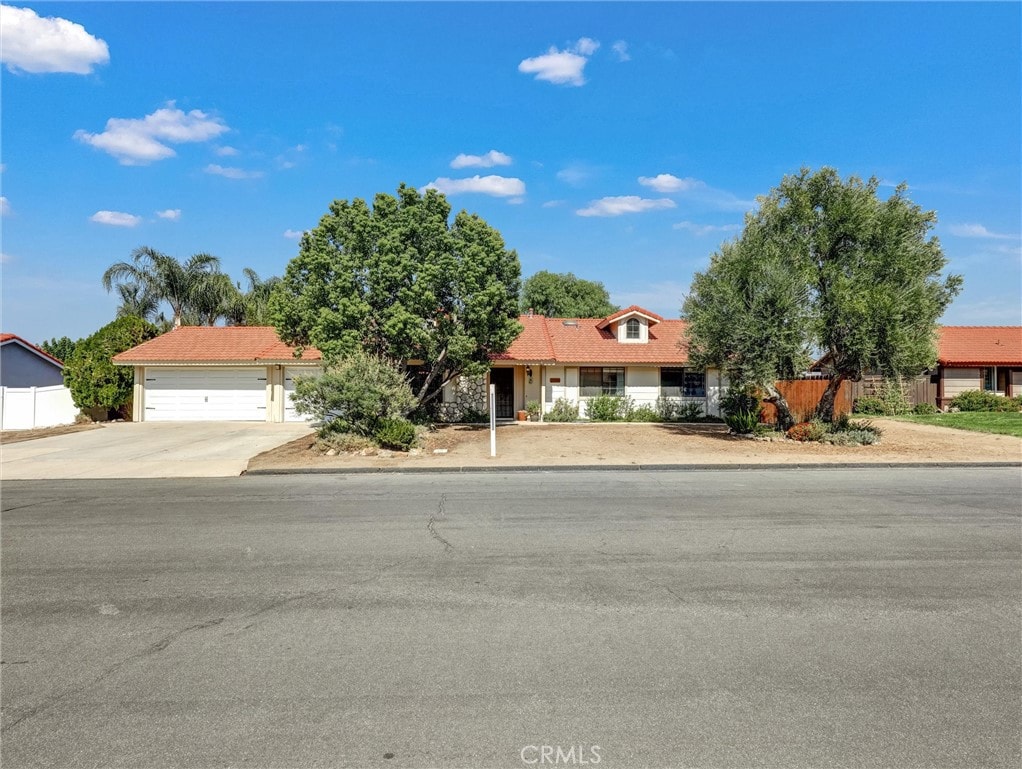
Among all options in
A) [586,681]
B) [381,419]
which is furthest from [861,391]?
[586,681]

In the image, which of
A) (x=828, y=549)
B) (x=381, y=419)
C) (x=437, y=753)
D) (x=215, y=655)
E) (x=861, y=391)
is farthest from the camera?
(x=861, y=391)

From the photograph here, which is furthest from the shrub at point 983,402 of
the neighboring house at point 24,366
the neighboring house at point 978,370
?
the neighboring house at point 24,366

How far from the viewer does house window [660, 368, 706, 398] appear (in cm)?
2664

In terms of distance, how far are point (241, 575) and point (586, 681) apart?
373 cm

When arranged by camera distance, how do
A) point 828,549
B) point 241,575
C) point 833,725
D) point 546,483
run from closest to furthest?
point 833,725
point 241,575
point 828,549
point 546,483

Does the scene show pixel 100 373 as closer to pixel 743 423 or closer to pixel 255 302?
pixel 255 302

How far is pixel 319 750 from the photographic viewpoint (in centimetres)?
308

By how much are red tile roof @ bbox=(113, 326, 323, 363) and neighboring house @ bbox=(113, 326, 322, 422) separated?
0.14ft

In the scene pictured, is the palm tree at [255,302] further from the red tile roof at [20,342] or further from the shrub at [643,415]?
the shrub at [643,415]

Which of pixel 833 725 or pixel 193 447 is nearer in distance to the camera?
pixel 833 725

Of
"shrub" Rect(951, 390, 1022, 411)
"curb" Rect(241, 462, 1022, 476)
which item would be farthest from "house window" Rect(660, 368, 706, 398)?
"shrub" Rect(951, 390, 1022, 411)

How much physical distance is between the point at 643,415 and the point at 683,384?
2.43 metres

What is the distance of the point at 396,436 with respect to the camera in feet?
52.3

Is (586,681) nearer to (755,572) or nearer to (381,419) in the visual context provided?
(755,572)
